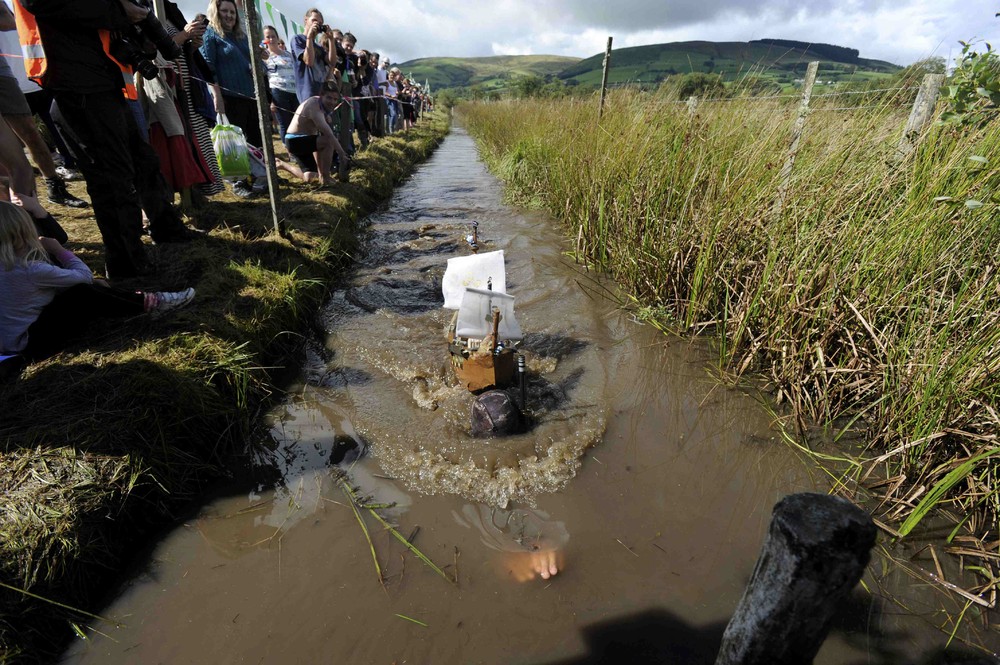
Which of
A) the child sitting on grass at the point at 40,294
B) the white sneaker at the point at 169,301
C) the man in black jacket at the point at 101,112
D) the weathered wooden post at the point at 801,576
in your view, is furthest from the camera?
the white sneaker at the point at 169,301

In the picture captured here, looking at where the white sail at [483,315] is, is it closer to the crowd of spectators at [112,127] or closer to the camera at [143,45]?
the crowd of spectators at [112,127]

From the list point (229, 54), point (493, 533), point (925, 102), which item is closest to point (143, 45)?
point (229, 54)

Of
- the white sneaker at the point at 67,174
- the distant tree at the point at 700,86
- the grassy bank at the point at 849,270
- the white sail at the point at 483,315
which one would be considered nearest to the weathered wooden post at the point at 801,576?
the grassy bank at the point at 849,270

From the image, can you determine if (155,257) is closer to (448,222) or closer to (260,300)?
(260,300)

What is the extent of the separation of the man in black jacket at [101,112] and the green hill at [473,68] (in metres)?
169

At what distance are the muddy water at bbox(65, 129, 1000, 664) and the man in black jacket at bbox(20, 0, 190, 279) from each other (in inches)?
66.6

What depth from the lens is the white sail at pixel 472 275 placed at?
108 inches

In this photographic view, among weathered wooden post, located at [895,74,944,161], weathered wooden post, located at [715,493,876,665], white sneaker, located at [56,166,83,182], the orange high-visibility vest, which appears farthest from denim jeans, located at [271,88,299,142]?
weathered wooden post, located at [715,493,876,665]

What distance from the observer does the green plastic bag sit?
14.5 ft

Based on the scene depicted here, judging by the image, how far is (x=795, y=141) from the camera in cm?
327

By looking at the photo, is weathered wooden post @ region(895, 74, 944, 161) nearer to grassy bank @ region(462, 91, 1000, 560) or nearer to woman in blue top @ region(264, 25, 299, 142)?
grassy bank @ region(462, 91, 1000, 560)

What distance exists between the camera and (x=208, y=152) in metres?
5.14

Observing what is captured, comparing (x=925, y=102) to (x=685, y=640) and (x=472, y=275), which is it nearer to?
(x=472, y=275)

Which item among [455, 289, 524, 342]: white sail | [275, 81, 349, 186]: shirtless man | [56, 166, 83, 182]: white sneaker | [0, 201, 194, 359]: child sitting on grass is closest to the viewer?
[0, 201, 194, 359]: child sitting on grass
